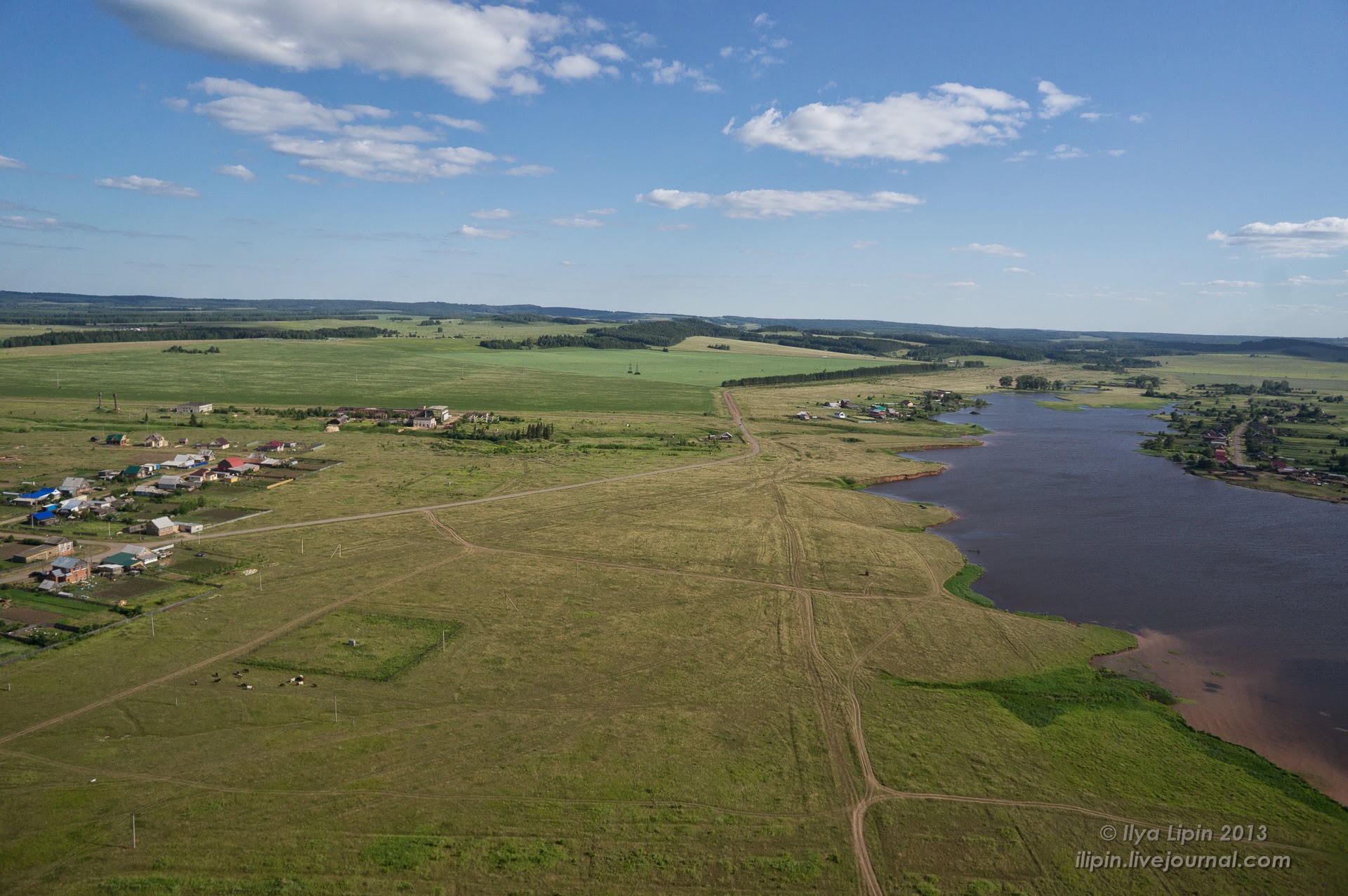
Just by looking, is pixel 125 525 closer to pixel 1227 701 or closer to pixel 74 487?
pixel 74 487

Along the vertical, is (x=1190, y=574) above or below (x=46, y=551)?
below

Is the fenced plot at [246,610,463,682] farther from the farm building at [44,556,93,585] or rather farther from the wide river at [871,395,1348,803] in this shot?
the wide river at [871,395,1348,803]

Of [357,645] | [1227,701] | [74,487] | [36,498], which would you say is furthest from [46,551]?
[1227,701]

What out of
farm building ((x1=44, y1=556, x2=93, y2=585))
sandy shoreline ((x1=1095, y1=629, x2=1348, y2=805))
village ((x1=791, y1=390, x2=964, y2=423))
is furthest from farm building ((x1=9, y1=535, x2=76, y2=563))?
village ((x1=791, y1=390, x2=964, y2=423))

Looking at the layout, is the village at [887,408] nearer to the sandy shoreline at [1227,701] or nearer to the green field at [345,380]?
the green field at [345,380]

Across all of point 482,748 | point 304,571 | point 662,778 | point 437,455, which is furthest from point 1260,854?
point 437,455

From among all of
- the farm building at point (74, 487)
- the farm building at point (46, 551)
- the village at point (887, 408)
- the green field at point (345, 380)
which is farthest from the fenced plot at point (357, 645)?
the village at point (887, 408)
